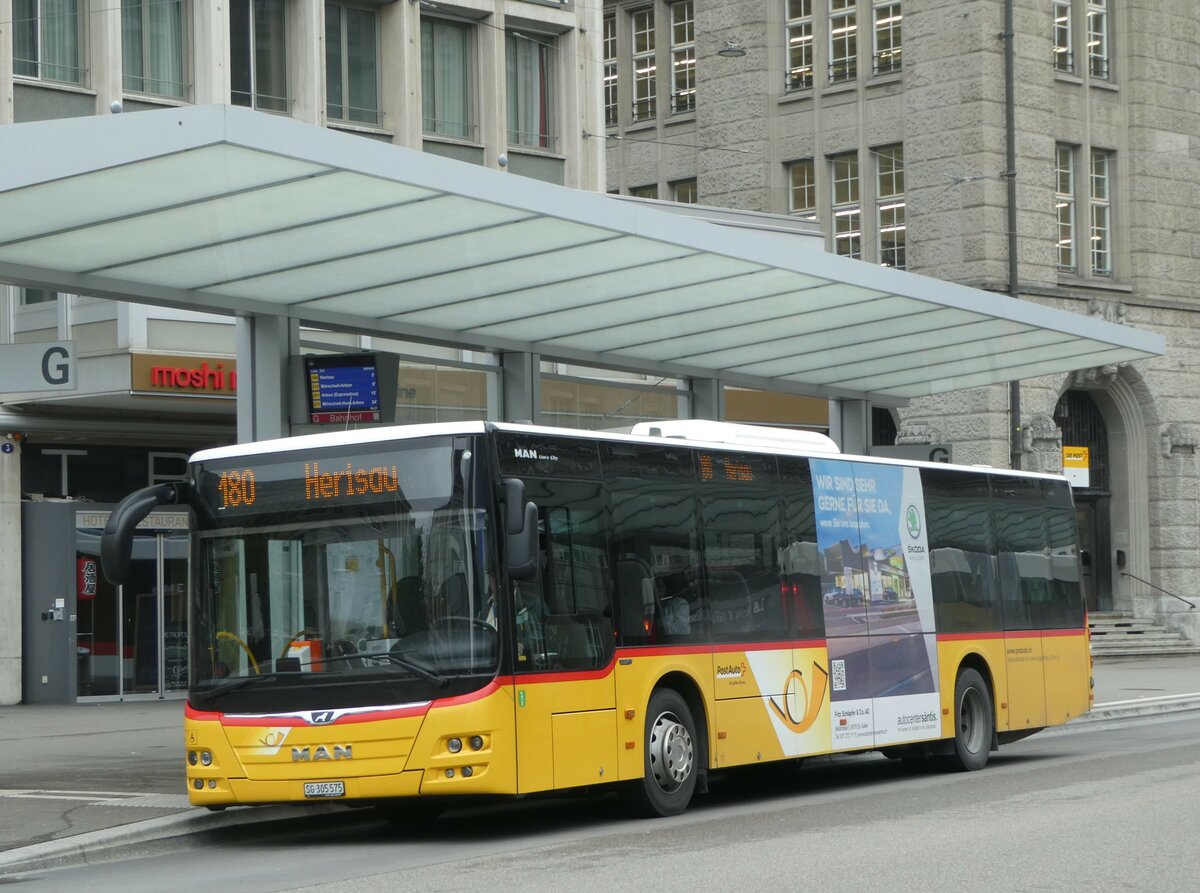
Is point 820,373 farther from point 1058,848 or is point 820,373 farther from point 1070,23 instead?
point 1070,23

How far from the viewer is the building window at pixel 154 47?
26.1m

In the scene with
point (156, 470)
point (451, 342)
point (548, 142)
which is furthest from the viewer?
point (548, 142)

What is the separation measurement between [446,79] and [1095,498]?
60.4 feet

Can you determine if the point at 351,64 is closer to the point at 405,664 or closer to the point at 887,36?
the point at 887,36

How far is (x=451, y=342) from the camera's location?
697 inches

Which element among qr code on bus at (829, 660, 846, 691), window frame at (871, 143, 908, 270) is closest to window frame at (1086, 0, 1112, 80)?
window frame at (871, 143, 908, 270)

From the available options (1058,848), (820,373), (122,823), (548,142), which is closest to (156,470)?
(548,142)

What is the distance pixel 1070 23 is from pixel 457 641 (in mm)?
32125

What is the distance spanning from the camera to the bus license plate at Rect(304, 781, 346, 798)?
1165 cm

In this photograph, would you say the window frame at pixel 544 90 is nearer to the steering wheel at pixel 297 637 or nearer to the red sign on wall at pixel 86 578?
the red sign on wall at pixel 86 578

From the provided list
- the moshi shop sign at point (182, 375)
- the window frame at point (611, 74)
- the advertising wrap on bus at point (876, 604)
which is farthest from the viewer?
the window frame at point (611, 74)

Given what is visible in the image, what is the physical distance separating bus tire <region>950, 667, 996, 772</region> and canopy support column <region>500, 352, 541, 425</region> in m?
4.72

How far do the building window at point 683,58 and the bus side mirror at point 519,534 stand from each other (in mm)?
31900

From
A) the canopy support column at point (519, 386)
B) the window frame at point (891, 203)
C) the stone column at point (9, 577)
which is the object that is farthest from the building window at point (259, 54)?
the window frame at point (891, 203)
